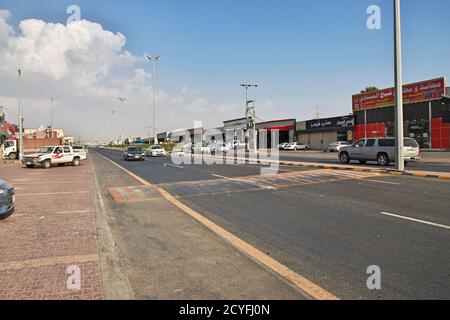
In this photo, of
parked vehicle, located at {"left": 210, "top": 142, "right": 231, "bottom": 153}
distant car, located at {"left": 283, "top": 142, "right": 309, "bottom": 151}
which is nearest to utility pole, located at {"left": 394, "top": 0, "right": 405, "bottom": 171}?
parked vehicle, located at {"left": 210, "top": 142, "right": 231, "bottom": 153}

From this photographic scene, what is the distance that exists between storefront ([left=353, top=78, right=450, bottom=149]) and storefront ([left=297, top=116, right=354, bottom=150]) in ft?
12.4

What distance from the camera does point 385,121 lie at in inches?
1953

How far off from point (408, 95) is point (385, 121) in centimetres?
498

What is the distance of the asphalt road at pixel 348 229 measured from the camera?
447 cm

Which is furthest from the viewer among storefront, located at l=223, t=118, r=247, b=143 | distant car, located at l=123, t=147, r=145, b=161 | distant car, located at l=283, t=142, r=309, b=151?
storefront, located at l=223, t=118, r=247, b=143

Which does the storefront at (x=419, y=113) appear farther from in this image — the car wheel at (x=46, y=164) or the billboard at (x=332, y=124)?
the car wheel at (x=46, y=164)

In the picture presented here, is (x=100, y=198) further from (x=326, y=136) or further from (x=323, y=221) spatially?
(x=326, y=136)

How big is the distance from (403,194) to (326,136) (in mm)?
53038

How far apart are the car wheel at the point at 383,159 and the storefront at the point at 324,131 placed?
34485 millimetres

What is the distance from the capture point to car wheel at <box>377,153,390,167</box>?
72.1 ft

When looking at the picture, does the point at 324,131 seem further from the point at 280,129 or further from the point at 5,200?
the point at 5,200

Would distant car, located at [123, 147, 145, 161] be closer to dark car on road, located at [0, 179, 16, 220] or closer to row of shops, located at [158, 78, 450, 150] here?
dark car on road, located at [0, 179, 16, 220]

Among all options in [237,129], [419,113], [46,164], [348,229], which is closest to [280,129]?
[237,129]
